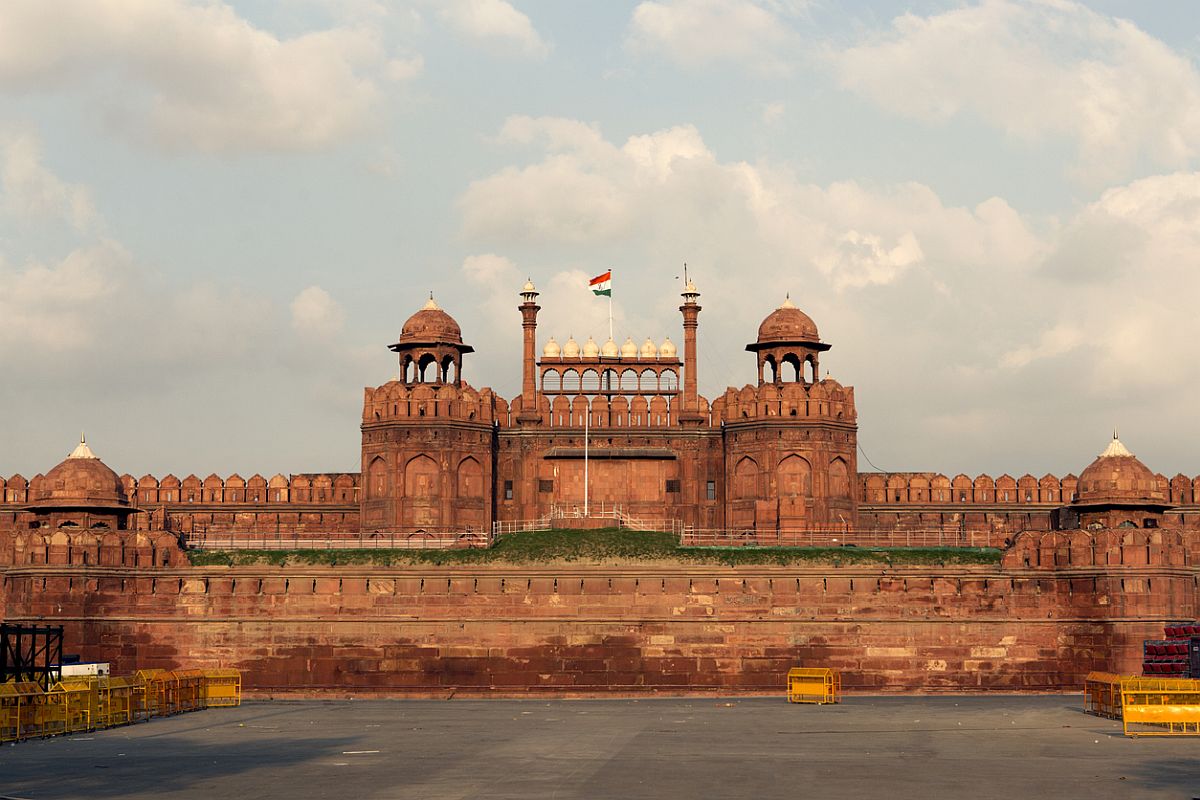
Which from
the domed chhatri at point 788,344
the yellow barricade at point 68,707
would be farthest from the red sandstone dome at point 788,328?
the yellow barricade at point 68,707

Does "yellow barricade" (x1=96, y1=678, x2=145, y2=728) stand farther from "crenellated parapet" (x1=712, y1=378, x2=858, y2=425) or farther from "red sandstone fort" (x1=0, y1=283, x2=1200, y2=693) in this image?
"crenellated parapet" (x1=712, y1=378, x2=858, y2=425)

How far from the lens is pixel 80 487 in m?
66.5

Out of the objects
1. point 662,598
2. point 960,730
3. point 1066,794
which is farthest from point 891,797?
point 662,598

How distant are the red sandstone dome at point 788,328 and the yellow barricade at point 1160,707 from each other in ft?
99.5

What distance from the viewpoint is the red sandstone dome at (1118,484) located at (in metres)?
64.4

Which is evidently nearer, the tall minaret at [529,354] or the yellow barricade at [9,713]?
the yellow barricade at [9,713]

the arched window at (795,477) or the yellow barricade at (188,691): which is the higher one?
the arched window at (795,477)

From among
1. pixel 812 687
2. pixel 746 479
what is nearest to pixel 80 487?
pixel 746 479

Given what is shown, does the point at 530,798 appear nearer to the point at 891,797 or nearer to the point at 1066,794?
the point at 891,797

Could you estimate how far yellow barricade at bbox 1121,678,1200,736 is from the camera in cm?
4200

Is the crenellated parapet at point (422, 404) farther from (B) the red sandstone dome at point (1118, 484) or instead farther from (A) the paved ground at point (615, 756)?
(B) the red sandstone dome at point (1118, 484)

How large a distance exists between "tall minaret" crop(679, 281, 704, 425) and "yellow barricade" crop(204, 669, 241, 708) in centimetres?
2573

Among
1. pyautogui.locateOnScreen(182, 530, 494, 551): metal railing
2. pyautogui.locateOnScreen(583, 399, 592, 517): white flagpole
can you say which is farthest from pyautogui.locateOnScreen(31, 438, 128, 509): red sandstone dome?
pyautogui.locateOnScreen(583, 399, 592, 517): white flagpole

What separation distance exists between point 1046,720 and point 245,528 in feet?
141
